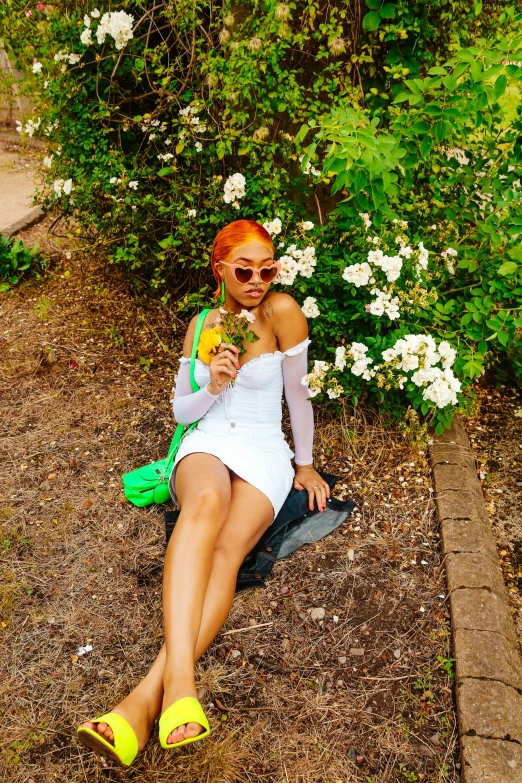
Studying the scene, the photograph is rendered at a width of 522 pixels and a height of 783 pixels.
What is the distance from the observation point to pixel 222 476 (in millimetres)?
2352

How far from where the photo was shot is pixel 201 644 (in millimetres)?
2021

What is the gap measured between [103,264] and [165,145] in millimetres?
1232

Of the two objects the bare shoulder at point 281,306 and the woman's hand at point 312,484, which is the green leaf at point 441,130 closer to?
the bare shoulder at point 281,306

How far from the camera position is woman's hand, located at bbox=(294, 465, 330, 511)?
2.72 m

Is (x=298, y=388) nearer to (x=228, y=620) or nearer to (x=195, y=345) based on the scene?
(x=195, y=345)

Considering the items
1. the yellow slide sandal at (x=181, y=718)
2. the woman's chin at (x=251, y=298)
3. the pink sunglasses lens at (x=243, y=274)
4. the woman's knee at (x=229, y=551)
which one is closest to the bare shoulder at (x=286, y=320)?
the woman's chin at (x=251, y=298)

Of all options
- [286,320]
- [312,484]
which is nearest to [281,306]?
[286,320]

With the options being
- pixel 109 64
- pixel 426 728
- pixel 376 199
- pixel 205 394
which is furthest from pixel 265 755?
pixel 109 64

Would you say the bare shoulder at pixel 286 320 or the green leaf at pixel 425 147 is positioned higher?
the green leaf at pixel 425 147

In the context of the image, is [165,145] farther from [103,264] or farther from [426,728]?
[426,728]

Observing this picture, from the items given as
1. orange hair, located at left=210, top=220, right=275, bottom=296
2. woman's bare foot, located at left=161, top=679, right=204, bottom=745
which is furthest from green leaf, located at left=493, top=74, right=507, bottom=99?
woman's bare foot, located at left=161, top=679, right=204, bottom=745

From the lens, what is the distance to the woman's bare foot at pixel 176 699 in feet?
5.57

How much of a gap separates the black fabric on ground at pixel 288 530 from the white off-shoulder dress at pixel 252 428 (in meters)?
0.11

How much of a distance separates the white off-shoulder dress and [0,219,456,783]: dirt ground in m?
0.39
